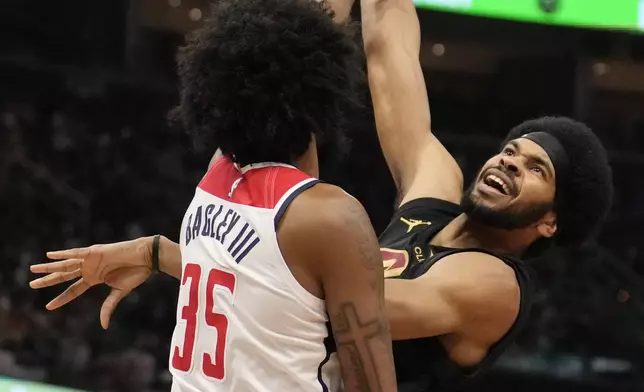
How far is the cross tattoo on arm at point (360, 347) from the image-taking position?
1313 mm

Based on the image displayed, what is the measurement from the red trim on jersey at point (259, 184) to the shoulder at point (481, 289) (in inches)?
18.1

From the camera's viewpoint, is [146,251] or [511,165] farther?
[511,165]

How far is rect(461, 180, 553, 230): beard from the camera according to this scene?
1.84 meters

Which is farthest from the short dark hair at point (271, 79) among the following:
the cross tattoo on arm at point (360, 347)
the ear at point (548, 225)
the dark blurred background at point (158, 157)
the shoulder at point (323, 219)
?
the dark blurred background at point (158, 157)

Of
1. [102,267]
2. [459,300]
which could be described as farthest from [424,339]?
[102,267]

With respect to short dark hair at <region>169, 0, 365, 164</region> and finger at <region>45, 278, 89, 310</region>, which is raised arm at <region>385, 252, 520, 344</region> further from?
finger at <region>45, 278, 89, 310</region>

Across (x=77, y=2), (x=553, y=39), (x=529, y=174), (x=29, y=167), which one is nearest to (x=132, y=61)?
(x=77, y=2)

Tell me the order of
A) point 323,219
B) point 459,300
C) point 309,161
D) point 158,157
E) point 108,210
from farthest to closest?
point 158,157, point 108,210, point 459,300, point 309,161, point 323,219

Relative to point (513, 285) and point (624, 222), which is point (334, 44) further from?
point (624, 222)

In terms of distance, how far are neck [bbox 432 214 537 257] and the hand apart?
1.99 ft

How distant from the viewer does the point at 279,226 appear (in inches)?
50.5

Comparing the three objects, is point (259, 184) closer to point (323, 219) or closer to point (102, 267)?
point (323, 219)

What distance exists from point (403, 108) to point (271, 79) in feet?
2.88

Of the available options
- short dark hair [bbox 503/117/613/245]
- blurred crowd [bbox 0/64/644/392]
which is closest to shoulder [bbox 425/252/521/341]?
short dark hair [bbox 503/117/613/245]
